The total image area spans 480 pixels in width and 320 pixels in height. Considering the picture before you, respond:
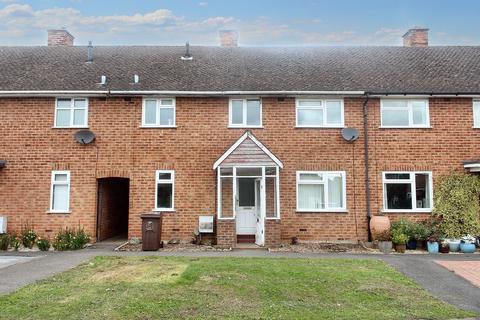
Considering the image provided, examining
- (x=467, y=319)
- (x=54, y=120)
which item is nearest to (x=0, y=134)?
(x=54, y=120)

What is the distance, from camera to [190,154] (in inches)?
585

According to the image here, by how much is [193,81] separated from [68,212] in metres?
6.67

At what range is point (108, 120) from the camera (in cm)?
1499

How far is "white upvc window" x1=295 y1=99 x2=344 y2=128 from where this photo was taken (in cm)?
1514

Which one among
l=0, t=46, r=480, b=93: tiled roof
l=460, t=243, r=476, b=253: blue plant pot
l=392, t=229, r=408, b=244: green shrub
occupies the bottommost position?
l=460, t=243, r=476, b=253: blue plant pot

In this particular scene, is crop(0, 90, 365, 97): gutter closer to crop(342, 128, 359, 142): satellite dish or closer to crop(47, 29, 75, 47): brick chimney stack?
crop(342, 128, 359, 142): satellite dish

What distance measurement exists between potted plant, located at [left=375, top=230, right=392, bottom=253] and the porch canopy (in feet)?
11.3

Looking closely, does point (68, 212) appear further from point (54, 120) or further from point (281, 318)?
point (281, 318)

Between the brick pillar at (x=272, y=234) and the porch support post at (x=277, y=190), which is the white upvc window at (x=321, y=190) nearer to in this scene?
the porch support post at (x=277, y=190)

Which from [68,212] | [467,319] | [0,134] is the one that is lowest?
[467,319]

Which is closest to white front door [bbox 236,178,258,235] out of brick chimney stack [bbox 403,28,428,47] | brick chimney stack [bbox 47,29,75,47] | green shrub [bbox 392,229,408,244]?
green shrub [bbox 392,229,408,244]

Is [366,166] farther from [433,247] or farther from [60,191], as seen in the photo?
[60,191]

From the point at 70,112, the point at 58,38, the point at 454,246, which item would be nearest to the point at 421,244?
the point at 454,246

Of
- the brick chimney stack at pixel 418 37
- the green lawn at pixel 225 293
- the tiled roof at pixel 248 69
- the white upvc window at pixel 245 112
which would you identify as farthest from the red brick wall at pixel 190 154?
the brick chimney stack at pixel 418 37
